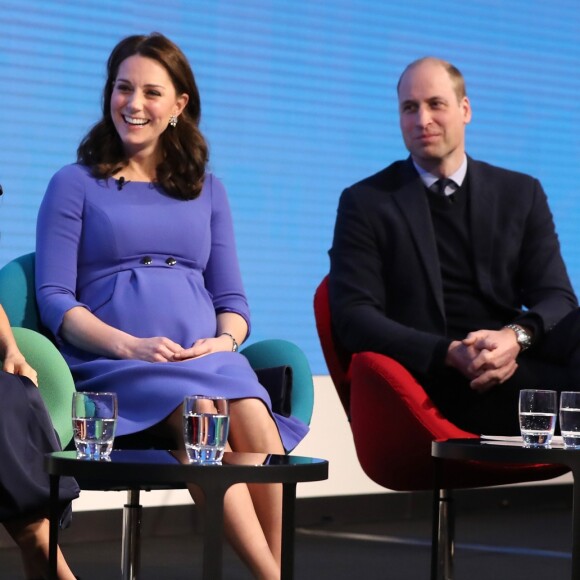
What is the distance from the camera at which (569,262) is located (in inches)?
235

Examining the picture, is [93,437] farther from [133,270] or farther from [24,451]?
[133,270]

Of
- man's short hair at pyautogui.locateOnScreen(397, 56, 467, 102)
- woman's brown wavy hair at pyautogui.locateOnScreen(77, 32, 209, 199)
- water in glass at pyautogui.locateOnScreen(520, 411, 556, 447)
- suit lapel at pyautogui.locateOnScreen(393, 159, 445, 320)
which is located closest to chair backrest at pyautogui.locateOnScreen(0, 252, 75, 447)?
woman's brown wavy hair at pyautogui.locateOnScreen(77, 32, 209, 199)

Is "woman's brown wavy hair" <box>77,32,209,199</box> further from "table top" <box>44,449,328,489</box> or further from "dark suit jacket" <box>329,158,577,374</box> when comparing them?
"table top" <box>44,449,328,489</box>

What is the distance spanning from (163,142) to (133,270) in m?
0.43

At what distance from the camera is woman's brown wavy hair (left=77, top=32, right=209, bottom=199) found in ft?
11.2

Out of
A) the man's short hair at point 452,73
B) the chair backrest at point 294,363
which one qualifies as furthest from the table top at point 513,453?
the man's short hair at point 452,73

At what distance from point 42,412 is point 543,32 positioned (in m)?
4.02

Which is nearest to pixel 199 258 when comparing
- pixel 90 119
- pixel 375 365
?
pixel 375 365

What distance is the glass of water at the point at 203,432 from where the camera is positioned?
2182 millimetres

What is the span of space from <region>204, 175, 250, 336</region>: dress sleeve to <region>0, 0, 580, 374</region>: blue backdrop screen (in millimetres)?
962

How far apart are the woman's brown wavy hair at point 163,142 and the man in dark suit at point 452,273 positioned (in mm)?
490

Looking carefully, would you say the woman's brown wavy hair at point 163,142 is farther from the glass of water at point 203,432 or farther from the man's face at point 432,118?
the glass of water at point 203,432

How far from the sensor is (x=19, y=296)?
3264 mm

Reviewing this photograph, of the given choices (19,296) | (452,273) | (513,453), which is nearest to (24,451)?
(19,296)
